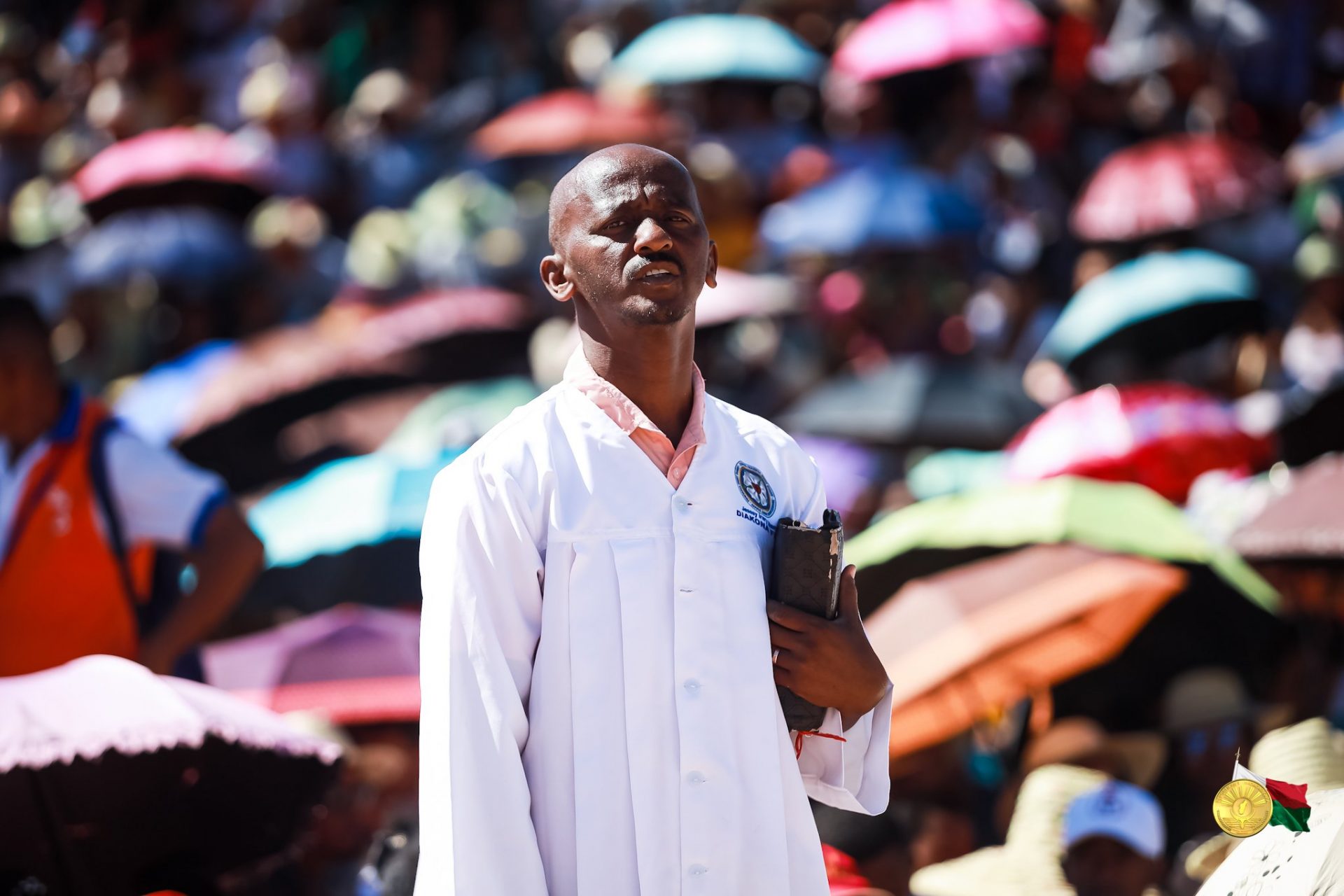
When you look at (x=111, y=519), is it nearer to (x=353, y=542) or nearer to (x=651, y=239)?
(x=353, y=542)

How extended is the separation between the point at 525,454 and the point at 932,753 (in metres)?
3.73

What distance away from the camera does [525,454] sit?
3.00 metres

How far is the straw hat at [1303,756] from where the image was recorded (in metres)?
4.93

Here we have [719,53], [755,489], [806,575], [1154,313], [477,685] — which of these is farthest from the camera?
[719,53]

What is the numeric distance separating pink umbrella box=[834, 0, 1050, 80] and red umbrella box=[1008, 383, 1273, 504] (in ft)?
12.4

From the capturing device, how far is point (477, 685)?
9.39 feet

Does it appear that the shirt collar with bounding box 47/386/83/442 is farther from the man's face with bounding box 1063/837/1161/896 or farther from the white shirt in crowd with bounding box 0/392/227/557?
the man's face with bounding box 1063/837/1161/896

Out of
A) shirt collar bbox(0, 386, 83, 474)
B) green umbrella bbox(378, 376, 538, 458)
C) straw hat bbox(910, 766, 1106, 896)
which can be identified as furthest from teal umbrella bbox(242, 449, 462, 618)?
straw hat bbox(910, 766, 1106, 896)

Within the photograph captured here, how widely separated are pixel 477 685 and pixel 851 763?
722 millimetres

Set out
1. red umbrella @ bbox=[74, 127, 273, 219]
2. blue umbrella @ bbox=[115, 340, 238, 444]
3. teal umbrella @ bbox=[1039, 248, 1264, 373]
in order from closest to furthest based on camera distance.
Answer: teal umbrella @ bbox=[1039, 248, 1264, 373]
blue umbrella @ bbox=[115, 340, 238, 444]
red umbrella @ bbox=[74, 127, 273, 219]

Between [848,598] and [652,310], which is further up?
[652,310]

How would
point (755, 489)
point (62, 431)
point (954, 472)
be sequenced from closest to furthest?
point (755, 489), point (62, 431), point (954, 472)

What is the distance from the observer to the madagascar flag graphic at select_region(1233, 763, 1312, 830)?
10.3ft

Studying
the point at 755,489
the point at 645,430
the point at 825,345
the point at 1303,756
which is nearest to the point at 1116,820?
the point at 1303,756
